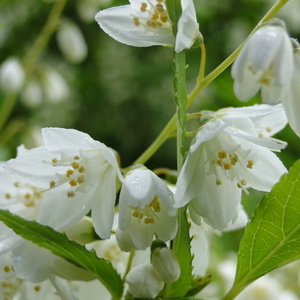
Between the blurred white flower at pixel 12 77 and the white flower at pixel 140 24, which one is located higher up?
the white flower at pixel 140 24

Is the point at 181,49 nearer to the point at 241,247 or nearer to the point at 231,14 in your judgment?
the point at 241,247

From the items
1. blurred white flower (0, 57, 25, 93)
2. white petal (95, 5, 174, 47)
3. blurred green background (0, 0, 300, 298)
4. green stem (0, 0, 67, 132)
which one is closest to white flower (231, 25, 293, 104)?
Result: white petal (95, 5, 174, 47)

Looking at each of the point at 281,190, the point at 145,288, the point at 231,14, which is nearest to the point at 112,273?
the point at 145,288

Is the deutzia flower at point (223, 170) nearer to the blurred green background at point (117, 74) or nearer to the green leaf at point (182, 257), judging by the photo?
the green leaf at point (182, 257)

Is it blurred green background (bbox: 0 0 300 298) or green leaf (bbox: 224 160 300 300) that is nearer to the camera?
green leaf (bbox: 224 160 300 300)

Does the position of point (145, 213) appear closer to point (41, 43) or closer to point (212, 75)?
point (212, 75)

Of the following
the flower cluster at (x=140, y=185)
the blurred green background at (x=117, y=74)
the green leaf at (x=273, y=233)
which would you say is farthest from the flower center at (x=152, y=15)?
the blurred green background at (x=117, y=74)

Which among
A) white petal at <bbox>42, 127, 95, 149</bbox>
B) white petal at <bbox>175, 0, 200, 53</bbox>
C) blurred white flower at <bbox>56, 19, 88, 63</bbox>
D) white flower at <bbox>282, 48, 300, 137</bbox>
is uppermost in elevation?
white petal at <bbox>175, 0, 200, 53</bbox>

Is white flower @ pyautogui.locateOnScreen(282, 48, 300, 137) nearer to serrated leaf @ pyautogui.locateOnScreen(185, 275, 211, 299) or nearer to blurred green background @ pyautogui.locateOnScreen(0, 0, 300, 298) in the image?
serrated leaf @ pyautogui.locateOnScreen(185, 275, 211, 299)
